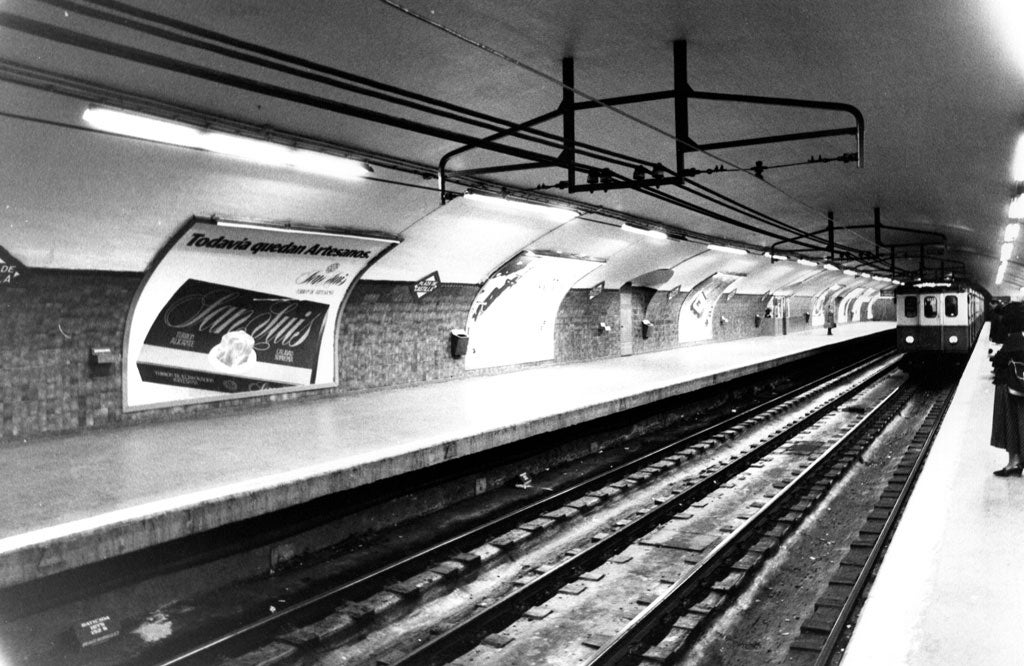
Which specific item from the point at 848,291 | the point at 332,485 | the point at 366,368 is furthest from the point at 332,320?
the point at 848,291

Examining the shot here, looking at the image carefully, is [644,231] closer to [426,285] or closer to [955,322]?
[426,285]

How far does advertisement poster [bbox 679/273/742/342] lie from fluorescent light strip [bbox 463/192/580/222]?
11.1 meters

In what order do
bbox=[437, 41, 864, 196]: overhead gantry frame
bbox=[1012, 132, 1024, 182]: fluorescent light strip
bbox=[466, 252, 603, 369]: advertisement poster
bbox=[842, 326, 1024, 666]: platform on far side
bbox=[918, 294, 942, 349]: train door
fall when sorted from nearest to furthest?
bbox=[842, 326, 1024, 666]: platform on far side
bbox=[437, 41, 864, 196]: overhead gantry frame
bbox=[1012, 132, 1024, 182]: fluorescent light strip
bbox=[466, 252, 603, 369]: advertisement poster
bbox=[918, 294, 942, 349]: train door

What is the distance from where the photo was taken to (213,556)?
19.1ft

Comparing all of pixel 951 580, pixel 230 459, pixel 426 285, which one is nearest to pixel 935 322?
pixel 426 285

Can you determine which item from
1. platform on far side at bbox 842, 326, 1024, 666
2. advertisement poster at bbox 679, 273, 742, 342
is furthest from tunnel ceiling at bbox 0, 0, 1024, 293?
advertisement poster at bbox 679, 273, 742, 342

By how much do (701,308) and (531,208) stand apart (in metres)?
14.5

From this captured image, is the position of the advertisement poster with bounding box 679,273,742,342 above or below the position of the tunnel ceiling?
below

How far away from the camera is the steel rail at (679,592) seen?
4693mm

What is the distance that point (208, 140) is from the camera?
19.5 feet

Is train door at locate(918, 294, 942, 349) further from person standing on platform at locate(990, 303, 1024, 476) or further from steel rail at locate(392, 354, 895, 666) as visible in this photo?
person standing on platform at locate(990, 303, 1024, 476)

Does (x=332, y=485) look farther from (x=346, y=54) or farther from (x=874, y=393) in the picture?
(x=874, y=393)

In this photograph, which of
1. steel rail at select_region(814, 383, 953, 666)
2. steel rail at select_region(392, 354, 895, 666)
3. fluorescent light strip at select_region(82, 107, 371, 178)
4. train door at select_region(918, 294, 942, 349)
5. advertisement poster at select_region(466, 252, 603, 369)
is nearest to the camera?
steel rail at select_region(814, 383, 953, 666)

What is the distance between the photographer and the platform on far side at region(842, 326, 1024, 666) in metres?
3.56
